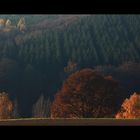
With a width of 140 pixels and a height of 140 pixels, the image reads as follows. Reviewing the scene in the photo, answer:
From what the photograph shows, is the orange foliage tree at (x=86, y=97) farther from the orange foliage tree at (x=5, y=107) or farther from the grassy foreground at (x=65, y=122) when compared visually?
the orange foliage tree at (x=5, y=107)

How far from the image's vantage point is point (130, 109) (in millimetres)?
5258

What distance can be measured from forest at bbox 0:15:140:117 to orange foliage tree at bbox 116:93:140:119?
68 millimetres

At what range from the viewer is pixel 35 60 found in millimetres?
5371

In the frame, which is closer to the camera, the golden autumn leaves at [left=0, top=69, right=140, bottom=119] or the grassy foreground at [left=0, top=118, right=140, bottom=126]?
the grassy foreground at [left=0, top=118, right=140, bottom=126]

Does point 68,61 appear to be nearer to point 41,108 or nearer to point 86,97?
point 86,97

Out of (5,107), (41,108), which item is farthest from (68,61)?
(5,107)

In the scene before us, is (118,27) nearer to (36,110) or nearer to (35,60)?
(35,60)

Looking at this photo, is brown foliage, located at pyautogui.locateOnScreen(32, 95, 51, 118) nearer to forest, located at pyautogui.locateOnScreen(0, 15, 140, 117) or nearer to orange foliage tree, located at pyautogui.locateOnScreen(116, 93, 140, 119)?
forest, located at pyautogui.locateOnScreen(0, 15, 140, 117)

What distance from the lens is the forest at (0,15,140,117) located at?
5.29 m

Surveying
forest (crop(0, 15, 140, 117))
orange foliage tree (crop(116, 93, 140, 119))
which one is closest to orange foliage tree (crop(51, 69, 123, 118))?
forest (crop(0, 15, 140, 117))

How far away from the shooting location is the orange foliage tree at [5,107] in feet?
17.2

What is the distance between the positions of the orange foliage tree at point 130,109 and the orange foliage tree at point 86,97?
10cm

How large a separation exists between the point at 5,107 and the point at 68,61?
1063 millimetres
